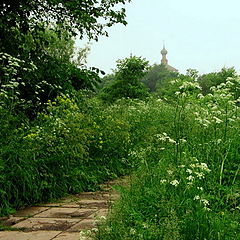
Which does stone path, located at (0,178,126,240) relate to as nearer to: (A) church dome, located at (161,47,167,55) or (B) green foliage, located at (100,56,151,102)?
(B) green foliage, located at (100,56,151,102)

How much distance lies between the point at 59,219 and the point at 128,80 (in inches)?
706

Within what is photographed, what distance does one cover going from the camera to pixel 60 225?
4113mm

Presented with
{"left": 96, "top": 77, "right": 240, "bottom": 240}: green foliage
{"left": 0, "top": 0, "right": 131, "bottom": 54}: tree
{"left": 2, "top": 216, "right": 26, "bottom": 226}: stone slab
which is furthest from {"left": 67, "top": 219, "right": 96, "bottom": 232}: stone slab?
{"left": 0, "top": 0, "right": 131, "bottom": 54}: tree

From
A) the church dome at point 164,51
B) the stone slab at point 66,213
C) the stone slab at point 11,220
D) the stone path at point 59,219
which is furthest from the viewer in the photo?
the church dome at point 164,51

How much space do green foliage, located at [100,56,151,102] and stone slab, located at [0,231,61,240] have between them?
17798 mm

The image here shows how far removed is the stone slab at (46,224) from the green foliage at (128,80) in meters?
17.3

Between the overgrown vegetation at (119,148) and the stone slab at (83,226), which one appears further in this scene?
the stone slab at (83,226)

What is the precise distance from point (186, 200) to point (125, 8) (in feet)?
24.4

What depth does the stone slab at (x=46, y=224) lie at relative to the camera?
13.2ft

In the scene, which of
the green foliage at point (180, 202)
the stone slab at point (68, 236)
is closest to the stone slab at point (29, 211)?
the stone slab at point (68, 236)

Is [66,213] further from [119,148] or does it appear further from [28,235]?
[119,148]

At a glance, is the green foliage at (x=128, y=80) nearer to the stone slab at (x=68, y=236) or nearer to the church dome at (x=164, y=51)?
the stone slab at (x=68, y=236)

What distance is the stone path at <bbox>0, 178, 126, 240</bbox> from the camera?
3766 mm

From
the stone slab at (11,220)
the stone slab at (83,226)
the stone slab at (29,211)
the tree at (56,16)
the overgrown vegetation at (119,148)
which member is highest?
the tree at (56,16)
